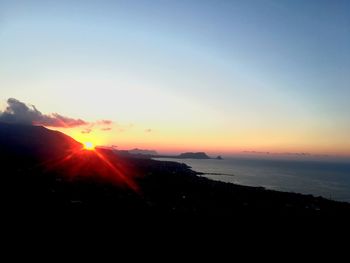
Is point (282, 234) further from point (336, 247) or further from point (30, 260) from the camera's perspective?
point (30, 260)

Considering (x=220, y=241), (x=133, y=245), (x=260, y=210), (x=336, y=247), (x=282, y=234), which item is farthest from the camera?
(x=260, y=210)

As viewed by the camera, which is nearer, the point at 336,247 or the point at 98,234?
the point at 98,234

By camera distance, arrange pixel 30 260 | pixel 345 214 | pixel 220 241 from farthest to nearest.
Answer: pixel 345 214, pixel 220 241, pixel 30 260

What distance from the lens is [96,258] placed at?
30.8m

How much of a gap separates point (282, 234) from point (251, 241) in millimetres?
7594

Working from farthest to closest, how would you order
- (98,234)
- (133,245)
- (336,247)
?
(336,247)
(98,234)
(133,245)

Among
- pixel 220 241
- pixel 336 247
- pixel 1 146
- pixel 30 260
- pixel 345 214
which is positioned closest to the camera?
pixel 30 260

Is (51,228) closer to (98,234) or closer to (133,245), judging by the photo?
(98,234)

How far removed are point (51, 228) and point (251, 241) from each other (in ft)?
76.2

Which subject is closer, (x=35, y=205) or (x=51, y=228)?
(x=51, y=228)

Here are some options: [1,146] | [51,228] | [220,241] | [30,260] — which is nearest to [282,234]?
[220,241]

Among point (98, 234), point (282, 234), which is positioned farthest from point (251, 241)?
point (98, 234)

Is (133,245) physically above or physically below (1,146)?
below

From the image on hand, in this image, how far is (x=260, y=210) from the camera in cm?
6794
